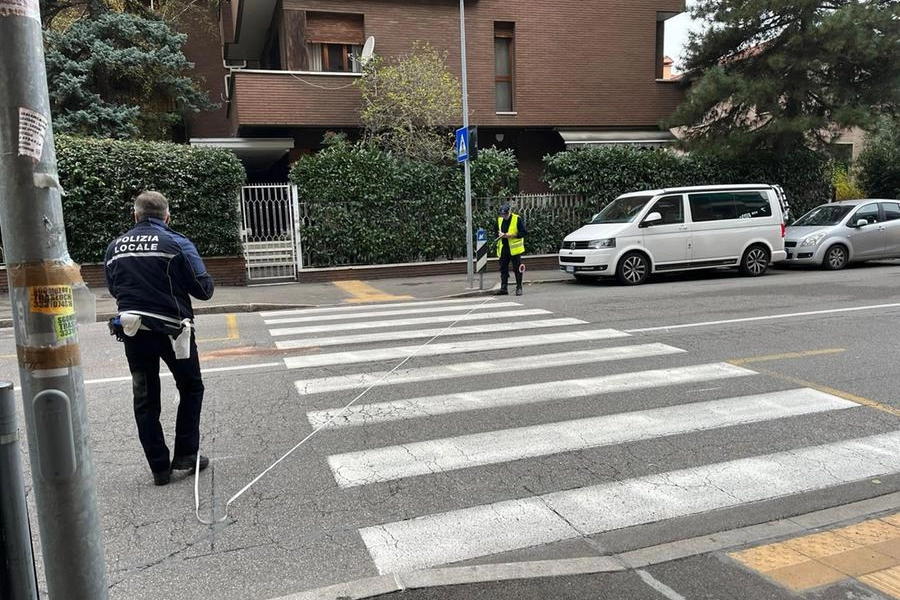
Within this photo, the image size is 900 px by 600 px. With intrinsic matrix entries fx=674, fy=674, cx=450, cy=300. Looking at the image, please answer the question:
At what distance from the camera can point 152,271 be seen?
418cm

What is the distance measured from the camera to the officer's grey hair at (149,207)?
14.1 feet

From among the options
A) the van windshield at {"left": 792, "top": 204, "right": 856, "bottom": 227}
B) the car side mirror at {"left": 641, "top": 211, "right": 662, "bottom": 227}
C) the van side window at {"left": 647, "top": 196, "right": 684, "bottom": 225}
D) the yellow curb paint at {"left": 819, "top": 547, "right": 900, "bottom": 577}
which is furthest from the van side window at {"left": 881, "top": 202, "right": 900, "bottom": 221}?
the yellow curb paint at {"left": 819, "top": 547, "right": 900, "bottom": 577}

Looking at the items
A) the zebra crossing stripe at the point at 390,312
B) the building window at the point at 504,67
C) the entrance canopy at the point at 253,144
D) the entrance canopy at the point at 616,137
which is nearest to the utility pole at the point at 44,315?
the zebra crossing stripe at the point at 390,312

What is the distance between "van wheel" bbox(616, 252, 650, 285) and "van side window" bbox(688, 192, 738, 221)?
161 centimetres

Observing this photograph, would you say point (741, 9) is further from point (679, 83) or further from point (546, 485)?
point (546, 485)

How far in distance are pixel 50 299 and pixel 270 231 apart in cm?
1429

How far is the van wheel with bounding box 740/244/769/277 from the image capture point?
1525 centimetres

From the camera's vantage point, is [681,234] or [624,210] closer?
[681,234]

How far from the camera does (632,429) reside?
5184mm

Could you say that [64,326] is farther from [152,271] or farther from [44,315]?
[152,271]

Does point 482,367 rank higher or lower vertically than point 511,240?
lower

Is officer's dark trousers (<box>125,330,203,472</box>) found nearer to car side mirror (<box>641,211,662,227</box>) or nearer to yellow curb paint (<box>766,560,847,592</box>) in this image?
yellow curb paint (<box>766,560,847,592</box>)

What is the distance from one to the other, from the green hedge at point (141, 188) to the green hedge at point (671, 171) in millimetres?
8515

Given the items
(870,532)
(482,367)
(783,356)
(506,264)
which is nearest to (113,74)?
(506,264)
